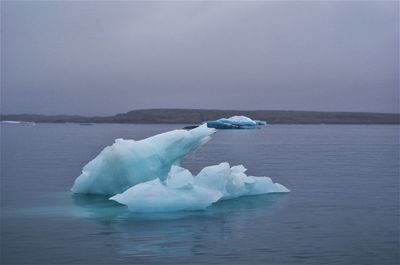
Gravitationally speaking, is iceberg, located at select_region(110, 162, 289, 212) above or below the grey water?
above

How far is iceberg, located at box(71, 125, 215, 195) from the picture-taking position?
14.3m

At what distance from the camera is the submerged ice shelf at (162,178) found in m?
12.8

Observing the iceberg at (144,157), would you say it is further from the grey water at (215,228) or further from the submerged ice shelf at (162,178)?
the grey water at (215,228)

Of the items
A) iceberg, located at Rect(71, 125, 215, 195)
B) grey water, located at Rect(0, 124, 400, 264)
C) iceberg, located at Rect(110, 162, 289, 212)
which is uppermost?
iceberg, located at Rect(71, 125, 215, 195)

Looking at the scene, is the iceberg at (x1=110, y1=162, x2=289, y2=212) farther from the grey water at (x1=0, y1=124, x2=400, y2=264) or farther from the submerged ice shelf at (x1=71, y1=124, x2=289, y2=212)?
the grey water at (x1=0, y1=124, x2=400, y2=264)

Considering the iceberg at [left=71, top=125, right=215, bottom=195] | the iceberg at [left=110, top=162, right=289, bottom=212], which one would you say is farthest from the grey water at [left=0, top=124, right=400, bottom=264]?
the iceberg at [left=71, top=125, right=215, bottom=195]

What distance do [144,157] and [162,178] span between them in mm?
765

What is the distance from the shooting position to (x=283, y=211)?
1330 centimetres

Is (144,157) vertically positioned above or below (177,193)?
above

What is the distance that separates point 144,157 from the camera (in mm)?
14312

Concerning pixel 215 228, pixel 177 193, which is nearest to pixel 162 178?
pixel 177 193

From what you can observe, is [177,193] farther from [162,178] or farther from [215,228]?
[162,178]

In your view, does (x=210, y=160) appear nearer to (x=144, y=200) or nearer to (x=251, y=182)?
(x=251, y=182)

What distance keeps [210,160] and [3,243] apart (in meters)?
16.1
